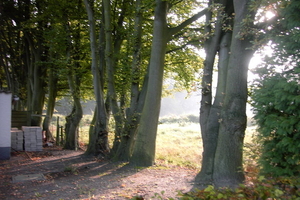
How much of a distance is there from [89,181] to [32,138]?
8.70m

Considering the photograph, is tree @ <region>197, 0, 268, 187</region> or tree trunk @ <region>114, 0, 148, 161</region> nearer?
tree @ <region>197, 0, 268, 187</region>

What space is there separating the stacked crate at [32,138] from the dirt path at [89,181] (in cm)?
313

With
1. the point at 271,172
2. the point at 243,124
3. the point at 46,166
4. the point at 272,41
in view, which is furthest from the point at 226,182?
the point at 46,166

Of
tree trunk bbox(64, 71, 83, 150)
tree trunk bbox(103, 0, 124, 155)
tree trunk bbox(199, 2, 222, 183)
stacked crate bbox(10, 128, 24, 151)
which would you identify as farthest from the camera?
tree trunk bbox(64, 71, 83, 150)

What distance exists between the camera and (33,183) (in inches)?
342

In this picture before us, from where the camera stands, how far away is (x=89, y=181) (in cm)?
870

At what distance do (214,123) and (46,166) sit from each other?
698 centimetres

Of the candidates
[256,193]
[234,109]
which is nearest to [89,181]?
[234,109]

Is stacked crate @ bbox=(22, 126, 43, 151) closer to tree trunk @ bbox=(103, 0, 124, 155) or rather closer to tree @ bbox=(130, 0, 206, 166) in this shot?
tree trunk @ bbox=(103, 0, 124, 155)

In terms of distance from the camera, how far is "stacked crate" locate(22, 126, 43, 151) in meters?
15.9

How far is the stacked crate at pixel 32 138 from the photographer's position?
627 inches

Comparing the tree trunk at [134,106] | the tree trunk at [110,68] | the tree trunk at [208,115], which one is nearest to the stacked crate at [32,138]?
the tree trunk at [110,68]

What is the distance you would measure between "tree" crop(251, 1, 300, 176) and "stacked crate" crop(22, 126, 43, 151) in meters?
13.1

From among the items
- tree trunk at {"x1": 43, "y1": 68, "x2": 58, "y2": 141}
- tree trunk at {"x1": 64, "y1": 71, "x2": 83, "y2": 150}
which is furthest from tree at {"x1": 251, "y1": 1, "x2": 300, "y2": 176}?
tree trunk at {"x1": 43, "y1": 68, "x2": 58, "y2": 141}
